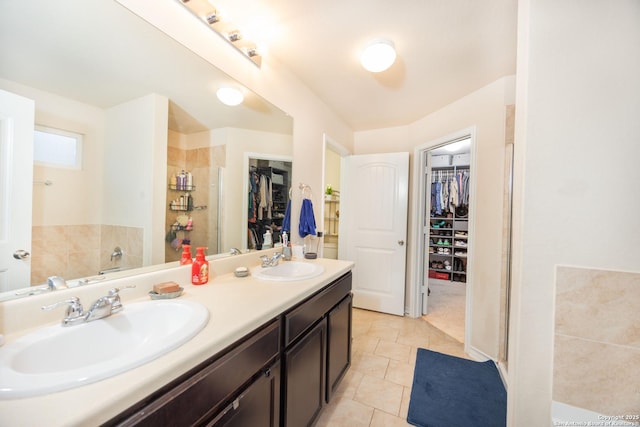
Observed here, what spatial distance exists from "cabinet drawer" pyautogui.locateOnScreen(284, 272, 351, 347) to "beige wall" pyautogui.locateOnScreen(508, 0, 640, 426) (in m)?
0.86

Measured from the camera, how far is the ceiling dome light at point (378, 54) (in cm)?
155

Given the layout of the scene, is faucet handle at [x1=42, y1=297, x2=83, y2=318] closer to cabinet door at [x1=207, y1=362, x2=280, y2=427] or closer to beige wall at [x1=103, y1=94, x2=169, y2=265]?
beige wall at [x1=103, y1=94, x2=169, y2=265]

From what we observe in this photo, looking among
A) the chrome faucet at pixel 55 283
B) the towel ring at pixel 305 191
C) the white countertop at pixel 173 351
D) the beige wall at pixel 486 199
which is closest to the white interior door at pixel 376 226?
the beige wall at pixel 486 199

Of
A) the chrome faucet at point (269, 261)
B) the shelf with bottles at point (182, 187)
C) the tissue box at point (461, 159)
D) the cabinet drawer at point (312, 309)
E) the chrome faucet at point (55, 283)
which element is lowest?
the cabinet drawer at point (312, 309)

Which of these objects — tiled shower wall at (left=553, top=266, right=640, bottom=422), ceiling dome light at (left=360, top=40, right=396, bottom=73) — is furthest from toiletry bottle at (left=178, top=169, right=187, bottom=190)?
tiled shower wall at (left=553, top=266, right=640, bottom=422)

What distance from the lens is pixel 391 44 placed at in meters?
1.57

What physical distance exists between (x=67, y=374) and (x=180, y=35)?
4.51 feet

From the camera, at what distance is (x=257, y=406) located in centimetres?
88

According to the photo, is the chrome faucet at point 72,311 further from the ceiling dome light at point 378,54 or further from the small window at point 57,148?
the ceiling dome light at point 378,54

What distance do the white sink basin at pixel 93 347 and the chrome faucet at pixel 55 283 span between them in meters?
0.14

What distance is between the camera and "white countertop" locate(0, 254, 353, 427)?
0.45 meters

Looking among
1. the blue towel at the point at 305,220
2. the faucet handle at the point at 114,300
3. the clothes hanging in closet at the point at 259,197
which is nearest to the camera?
the faucet handle at the point at 114,300

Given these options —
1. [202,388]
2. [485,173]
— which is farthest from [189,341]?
[485,173]

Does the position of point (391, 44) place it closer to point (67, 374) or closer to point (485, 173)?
point (485, 173)
